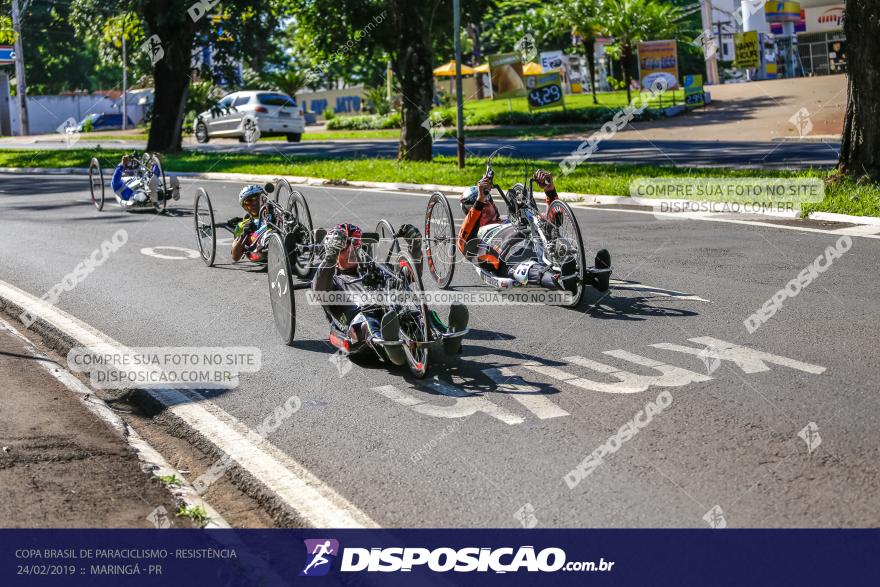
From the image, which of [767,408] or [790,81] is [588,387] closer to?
[767,408]

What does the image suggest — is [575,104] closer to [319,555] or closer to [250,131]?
[250,131]

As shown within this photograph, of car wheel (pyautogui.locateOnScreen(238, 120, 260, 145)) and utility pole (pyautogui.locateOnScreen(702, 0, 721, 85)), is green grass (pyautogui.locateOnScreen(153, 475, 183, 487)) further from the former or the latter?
utility pole (pyautogui.locateOnScreen(702, 0, 721, 85))

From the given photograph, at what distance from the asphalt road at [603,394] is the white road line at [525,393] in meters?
0.02

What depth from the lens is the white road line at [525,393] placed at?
636 centimetres

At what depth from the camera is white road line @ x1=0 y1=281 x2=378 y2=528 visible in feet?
16.5

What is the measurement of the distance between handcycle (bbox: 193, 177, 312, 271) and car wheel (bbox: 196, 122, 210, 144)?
30794 mm

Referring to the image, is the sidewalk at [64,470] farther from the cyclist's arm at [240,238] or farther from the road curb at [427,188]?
the road curb at [427,188]

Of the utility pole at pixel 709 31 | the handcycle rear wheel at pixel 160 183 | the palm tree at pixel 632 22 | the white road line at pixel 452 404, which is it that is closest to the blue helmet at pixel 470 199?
the white road line at pixel 452 404

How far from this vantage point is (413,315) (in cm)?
694

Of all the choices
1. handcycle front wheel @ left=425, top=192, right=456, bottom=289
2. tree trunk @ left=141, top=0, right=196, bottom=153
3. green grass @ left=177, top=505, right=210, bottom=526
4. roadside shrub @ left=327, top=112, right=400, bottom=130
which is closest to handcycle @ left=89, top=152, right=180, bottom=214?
handcycle front wheel @ left=425, top=192, right=456, bottom=289

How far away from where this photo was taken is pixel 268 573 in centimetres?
452

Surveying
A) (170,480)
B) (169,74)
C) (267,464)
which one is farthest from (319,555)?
(169,74)

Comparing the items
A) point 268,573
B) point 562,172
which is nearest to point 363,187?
point 562,172

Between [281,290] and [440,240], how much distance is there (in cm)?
256
